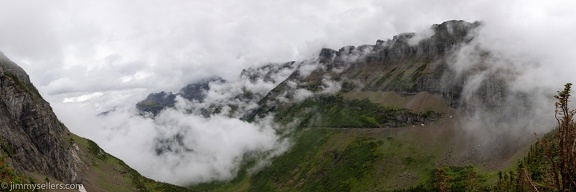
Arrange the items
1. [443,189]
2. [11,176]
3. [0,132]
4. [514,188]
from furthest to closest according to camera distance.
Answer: [0,132], [514,188], [11,176], [443,189]

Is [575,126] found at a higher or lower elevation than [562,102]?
lower

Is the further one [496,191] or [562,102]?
[496,191]

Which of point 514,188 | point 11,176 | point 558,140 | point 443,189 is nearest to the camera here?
point 558,140

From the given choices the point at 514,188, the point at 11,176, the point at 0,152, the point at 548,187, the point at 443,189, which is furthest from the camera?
the point at 514,188

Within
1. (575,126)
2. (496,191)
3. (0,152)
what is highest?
(0,152)

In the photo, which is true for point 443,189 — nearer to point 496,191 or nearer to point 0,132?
point 496,191

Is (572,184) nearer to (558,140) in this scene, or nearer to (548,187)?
(548,187)

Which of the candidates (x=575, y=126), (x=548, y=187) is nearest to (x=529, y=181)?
(x=548, y=187)

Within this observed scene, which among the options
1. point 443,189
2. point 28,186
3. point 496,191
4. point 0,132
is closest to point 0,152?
point 28,186

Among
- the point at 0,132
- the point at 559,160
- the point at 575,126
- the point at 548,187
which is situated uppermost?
the point at 0,132
